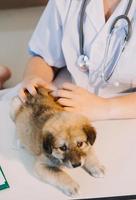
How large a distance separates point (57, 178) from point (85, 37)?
432 mm

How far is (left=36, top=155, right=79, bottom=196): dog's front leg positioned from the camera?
2.36ft

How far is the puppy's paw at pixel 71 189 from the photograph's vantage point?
2.34ft

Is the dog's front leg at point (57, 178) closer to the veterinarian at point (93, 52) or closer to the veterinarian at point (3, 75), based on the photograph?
the veterinarian at point (93, 52)

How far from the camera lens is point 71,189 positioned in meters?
0.71

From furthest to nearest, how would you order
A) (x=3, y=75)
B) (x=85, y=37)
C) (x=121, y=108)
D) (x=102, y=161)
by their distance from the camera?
(x=3, y=75) < (x=85, y=37) < (x=121, y=108) < (x=102, y=161)

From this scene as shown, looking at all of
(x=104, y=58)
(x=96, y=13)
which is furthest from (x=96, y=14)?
(x=104, y=58)

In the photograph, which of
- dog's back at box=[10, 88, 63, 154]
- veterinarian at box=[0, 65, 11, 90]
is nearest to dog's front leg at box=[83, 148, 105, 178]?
dog's back at box=[10, 88, 63, 154]

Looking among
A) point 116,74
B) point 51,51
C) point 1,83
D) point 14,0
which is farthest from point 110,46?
point 14,0

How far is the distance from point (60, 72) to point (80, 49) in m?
0.16

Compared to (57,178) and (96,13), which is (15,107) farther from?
(96,13)

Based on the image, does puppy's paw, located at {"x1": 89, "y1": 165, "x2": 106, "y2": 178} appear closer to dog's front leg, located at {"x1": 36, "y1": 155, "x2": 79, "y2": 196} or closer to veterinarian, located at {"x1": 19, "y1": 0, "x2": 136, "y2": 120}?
dog's front leg, located at {"x1": 36, "y1": 155, "x2": 79, "y2": 196}

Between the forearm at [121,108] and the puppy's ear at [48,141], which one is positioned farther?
the forearm at [121,108]

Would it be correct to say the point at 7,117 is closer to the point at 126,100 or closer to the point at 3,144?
the point at 3,144

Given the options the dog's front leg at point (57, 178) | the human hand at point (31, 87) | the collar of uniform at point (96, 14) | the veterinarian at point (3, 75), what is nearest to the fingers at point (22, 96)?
the human hand at point (31, 87)
